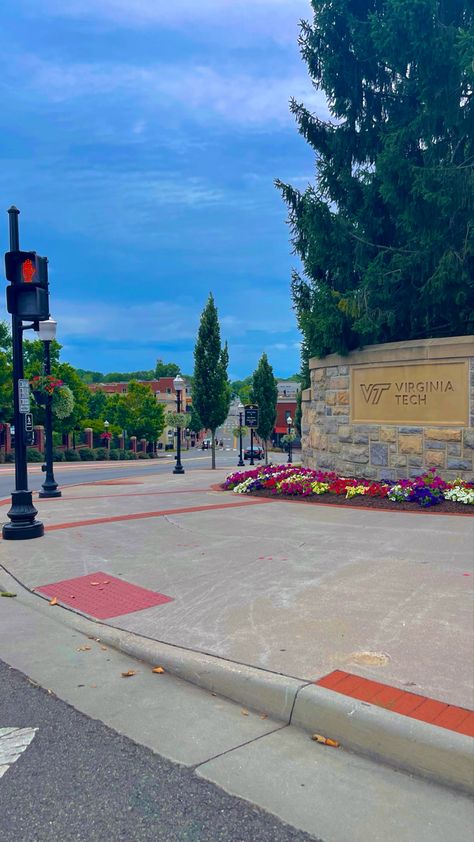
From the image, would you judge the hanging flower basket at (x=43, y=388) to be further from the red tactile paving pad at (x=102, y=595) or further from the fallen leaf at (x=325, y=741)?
the fallen leaf at (x=325, y=741)

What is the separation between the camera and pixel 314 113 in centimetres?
1427

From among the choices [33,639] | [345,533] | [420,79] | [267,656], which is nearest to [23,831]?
[267,656]

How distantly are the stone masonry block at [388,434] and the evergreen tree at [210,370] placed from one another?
56.0 feet

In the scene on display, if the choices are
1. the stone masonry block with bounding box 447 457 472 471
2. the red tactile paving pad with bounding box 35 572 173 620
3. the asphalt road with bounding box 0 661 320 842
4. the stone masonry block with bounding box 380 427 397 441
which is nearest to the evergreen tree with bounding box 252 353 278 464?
the stone masonry block with bounding box 380 427 397 441

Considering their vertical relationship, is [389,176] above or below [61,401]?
above

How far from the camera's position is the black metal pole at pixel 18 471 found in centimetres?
871

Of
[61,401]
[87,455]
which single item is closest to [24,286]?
[61,401]

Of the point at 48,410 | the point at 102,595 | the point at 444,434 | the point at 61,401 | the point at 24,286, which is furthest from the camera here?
the point at 61,401

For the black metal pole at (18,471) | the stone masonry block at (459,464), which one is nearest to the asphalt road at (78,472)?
the black metal pole at (18,471)

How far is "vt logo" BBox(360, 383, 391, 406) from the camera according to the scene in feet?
39.0

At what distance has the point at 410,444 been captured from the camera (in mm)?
11383

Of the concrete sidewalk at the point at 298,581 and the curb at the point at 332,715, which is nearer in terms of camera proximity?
the curb at the point at 332,715

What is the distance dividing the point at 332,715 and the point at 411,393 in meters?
8.67

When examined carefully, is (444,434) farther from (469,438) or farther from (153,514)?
(153,514)
